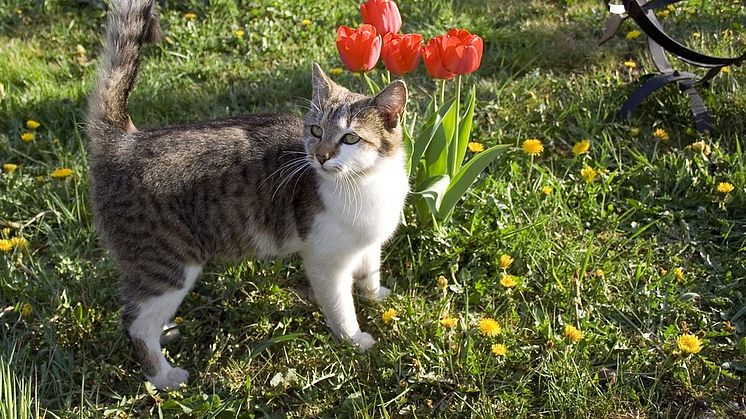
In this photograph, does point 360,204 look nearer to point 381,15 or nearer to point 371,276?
point 371,276

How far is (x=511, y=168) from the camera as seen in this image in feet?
10.7

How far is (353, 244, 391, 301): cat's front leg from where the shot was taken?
2.72 m

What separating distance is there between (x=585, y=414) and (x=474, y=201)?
43.8 inches

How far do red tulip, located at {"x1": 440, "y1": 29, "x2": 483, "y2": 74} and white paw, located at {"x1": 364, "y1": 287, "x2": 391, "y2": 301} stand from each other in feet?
3.21

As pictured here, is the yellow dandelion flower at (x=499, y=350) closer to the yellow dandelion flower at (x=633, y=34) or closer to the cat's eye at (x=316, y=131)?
the cat's eye at (x=316, y=131)

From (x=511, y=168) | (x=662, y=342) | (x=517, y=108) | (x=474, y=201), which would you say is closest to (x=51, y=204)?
(x=474, y=201)

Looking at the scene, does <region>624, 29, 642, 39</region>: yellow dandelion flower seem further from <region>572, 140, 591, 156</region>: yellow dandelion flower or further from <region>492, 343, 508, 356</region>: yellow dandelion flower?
<region>492, 343, 508, 356</region>: yellow dandelion flower

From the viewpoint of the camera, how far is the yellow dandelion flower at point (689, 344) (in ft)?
7.67

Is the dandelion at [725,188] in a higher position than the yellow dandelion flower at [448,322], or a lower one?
higher

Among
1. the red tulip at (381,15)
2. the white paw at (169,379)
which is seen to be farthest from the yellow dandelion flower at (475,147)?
the white paw at (169,379)

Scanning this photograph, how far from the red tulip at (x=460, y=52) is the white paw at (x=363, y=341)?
1055 mm

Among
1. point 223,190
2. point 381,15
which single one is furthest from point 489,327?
point 381,15

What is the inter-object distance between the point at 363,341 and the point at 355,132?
84cm

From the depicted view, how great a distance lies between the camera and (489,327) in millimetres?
2459
